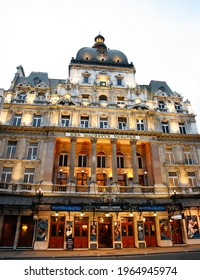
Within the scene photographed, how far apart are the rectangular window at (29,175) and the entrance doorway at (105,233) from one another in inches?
401

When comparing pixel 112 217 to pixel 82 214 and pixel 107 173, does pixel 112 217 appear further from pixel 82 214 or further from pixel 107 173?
pixel 107 173

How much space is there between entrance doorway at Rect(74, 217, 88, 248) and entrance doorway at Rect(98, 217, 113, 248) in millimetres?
1673

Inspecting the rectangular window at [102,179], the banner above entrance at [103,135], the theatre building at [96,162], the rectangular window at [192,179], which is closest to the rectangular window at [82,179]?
the theatre building at [96,162]

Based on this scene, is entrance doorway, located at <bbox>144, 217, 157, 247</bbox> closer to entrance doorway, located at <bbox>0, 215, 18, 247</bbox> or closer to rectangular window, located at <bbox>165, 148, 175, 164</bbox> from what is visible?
rectangular window, located at <bbox>165, 148, 175, 164</bbox>

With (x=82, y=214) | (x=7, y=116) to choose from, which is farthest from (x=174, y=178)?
(x=7, y=116)

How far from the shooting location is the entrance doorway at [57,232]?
2155cm

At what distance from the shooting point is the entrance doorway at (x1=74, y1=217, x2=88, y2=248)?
21.8 metres

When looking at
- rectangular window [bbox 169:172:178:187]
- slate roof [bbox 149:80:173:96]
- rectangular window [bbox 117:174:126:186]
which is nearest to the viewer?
rectangular window [bbox 169:172:178:187]

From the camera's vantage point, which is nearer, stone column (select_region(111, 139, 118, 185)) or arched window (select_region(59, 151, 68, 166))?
stone column (select_region(111, 139, 118, 185))

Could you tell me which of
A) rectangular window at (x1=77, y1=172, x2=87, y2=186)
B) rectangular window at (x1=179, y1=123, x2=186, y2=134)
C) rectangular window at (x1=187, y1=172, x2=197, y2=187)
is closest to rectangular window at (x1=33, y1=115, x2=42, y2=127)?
rectangular window at (x1=77, y1=172, x2=87, y2=186)

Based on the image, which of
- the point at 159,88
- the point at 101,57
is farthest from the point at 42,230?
the point at 101,57

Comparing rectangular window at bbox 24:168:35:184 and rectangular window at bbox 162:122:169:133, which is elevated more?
rectangular window at bbox 162:122:169:133

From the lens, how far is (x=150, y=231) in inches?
923

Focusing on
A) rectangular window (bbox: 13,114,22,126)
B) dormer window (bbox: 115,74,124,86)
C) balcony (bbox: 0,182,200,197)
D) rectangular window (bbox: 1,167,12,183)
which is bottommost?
balcony (bbox: 0,182,200,197)
